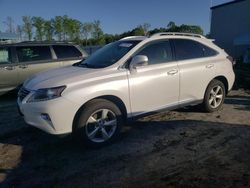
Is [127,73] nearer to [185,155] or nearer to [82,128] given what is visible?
[82,128]

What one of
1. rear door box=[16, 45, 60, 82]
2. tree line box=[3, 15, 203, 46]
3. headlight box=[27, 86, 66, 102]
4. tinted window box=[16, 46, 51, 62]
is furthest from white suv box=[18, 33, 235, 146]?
tree line box=[3, 15, 203, 46]

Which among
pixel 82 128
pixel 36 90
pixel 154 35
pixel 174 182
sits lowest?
pixel 174 182

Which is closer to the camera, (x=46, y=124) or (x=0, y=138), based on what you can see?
(x=46, y=124)

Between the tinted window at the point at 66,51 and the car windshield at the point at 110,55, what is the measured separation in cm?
331

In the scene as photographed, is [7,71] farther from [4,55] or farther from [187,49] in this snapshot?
[187,49]

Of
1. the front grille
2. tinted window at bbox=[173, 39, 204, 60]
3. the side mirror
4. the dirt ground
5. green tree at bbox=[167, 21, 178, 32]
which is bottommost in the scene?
the dirt ground

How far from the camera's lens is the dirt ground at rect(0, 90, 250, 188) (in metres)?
3.41

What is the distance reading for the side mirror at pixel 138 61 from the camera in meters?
4.50

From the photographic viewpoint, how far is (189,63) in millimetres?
5316

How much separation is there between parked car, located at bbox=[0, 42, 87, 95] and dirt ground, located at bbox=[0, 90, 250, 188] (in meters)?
2.32

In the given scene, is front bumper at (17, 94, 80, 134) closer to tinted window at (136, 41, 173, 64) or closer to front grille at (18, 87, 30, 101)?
front grille at (18, 87, 30, 101)

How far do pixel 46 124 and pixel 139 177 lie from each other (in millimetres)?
1542

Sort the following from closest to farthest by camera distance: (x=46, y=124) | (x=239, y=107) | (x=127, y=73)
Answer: (x=46, y=124)
(x=127, y=73)
(x=239, y=107)

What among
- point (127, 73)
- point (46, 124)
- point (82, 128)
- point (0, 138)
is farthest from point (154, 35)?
point (0, 138)
